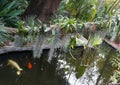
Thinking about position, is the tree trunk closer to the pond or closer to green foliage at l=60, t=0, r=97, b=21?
the pond

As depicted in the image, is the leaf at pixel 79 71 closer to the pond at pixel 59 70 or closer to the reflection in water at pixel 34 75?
the pond at pixel 59 70

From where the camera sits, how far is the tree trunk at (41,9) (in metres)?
8.86

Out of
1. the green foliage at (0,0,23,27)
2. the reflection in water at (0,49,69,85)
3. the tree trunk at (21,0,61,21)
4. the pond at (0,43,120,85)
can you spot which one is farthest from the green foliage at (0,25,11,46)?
the tree trunk at (21,0,61,21)

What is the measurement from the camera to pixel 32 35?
23.0 feet

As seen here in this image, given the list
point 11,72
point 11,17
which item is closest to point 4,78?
point 11,72

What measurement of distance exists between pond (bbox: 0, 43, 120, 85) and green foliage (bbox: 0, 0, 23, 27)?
3.35 ft

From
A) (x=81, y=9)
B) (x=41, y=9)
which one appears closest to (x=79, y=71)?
(x=41, y=9)

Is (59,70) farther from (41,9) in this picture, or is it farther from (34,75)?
(41,9)

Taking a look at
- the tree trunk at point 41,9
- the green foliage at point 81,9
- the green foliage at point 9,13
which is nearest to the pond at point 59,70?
the green foliage at point 9,13

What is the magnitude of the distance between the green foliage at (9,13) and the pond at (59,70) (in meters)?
1.02

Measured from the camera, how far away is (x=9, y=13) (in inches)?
321

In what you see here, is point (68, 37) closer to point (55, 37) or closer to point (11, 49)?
point (55, 37)

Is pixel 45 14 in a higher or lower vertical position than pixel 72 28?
lower

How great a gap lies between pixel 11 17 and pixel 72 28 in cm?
219
